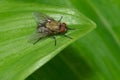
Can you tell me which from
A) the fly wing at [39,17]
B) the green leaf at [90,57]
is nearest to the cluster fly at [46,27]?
the fly wing at [39,17]

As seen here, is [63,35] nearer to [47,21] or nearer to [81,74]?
Answer: [47,21]

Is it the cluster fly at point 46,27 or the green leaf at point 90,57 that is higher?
the cluster fly at point 46,27

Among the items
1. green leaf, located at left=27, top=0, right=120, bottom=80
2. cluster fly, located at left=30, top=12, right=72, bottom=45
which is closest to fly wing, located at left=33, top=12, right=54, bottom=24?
cluster fly, located at left=30, top=12, right=72, bottom=45

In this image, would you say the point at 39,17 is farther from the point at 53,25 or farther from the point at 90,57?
the point at 90,57

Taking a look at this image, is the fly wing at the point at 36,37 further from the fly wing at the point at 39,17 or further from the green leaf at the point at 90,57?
the green leaf at the point at 90,57

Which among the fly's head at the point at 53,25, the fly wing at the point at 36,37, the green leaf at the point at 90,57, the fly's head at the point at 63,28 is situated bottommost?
the green leaf at the point at 90,57

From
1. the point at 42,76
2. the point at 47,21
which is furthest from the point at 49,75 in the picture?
the point at 47,21

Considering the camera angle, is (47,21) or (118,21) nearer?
(47,21)
